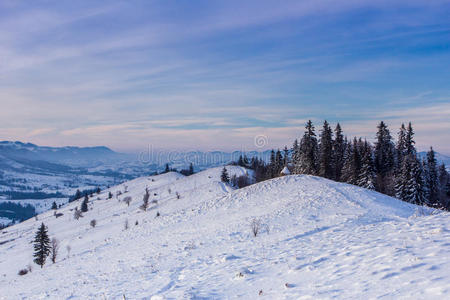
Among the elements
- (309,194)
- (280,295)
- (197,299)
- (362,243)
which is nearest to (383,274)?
(280,295)

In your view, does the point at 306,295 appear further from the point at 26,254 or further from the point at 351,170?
the point at 26,254

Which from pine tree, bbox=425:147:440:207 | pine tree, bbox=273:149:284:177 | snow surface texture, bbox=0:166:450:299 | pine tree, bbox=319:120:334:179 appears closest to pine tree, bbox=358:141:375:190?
pine tree, bbox=319:120:334:179

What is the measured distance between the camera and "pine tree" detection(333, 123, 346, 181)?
196ft

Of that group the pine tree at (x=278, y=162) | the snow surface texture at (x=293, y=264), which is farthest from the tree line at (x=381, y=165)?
the snow surface texture at (x=293, y=264)

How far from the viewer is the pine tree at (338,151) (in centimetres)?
5963

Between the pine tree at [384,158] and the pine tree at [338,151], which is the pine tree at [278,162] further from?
the pine tree at [384,158]

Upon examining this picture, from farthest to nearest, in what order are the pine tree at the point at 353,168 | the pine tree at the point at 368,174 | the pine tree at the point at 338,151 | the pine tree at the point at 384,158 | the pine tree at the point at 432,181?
the pine tree at the point at 338,151
the pine tree at the point at 384,158
the pine tree at the point at 353,168
the pine tree at the point at 432,181
the pine tree at the point at 368,174

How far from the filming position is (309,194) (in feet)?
85.9

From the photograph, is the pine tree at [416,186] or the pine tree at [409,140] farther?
the pine tree at [409,140]

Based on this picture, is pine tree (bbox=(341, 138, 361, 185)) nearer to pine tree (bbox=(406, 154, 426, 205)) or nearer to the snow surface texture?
Answer: pine tree (bbox=(406, 154, 426, 205))

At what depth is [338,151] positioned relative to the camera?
62906mm

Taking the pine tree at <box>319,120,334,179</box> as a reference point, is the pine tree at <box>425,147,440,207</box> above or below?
below

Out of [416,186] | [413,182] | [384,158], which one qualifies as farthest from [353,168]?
[384,158]

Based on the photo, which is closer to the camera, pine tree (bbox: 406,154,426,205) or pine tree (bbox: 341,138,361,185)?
pine tree (bbox: 406,154,426,205)
